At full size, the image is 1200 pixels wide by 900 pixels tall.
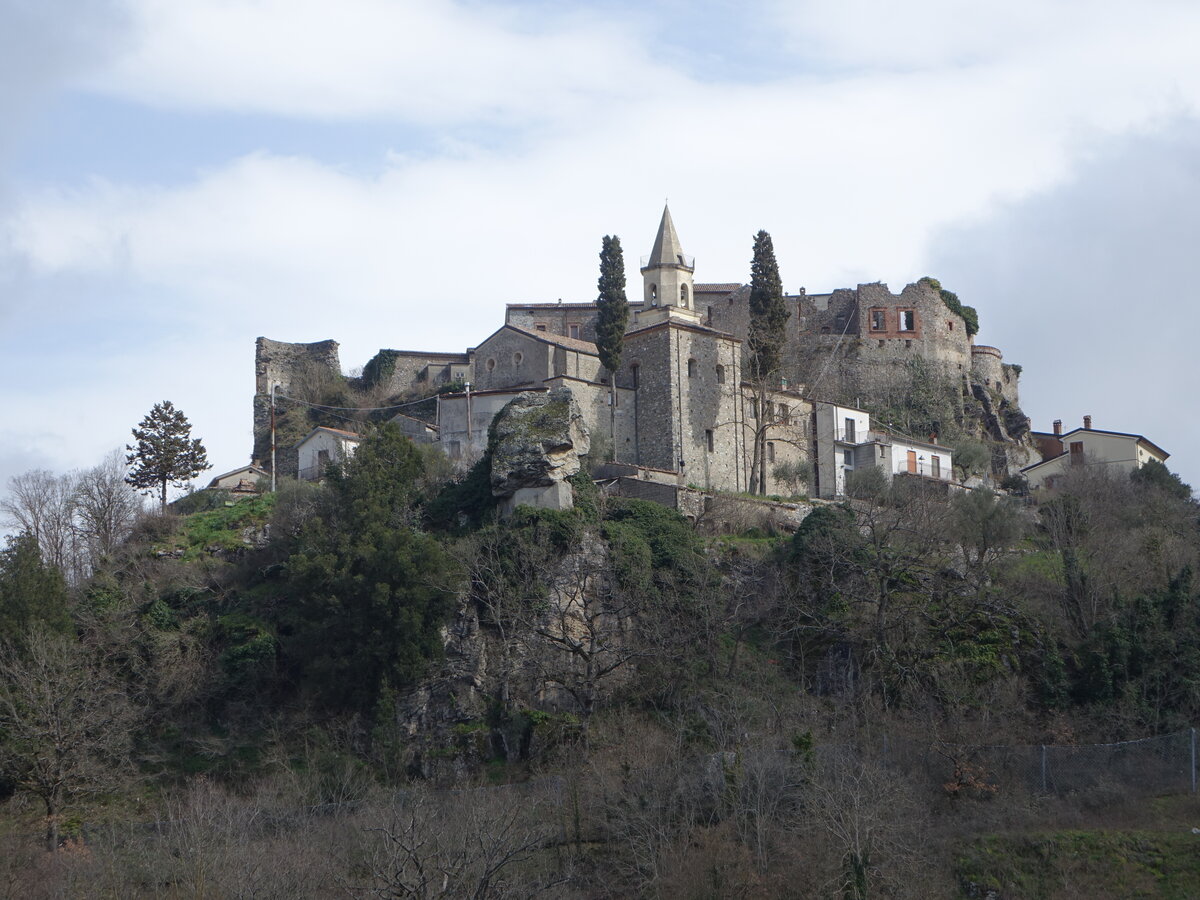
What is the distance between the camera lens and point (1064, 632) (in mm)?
40906

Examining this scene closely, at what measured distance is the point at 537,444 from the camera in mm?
45156

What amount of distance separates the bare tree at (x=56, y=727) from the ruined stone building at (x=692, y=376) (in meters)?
18.6

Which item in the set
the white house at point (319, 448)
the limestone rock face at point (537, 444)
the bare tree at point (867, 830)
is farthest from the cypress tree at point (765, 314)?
the bare tree at point (867, 830)

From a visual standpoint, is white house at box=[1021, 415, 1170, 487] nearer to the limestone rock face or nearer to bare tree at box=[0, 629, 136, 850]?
the limestone rock face

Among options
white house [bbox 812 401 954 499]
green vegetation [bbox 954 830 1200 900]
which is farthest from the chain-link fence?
white house [bbox 812 401 954 499]

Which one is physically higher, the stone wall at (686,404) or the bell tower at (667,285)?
the bell tower at (667,285)

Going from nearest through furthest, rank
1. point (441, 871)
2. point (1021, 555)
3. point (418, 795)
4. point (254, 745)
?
point (441, 871) < point (418, 795) < point (254, 745) < point (1021, 555)

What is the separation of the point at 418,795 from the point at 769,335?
94.7ft

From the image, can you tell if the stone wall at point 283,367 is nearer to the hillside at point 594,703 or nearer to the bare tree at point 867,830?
the hillside at point 594,703

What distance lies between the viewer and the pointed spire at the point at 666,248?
2532 inches

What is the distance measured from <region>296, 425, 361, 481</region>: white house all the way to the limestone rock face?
14.0 m

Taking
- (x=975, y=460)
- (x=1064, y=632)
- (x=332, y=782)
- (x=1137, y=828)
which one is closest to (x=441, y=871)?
(x=332, y=782)

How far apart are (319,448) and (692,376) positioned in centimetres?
1539

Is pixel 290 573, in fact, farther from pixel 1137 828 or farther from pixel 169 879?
pixel 1137 828
